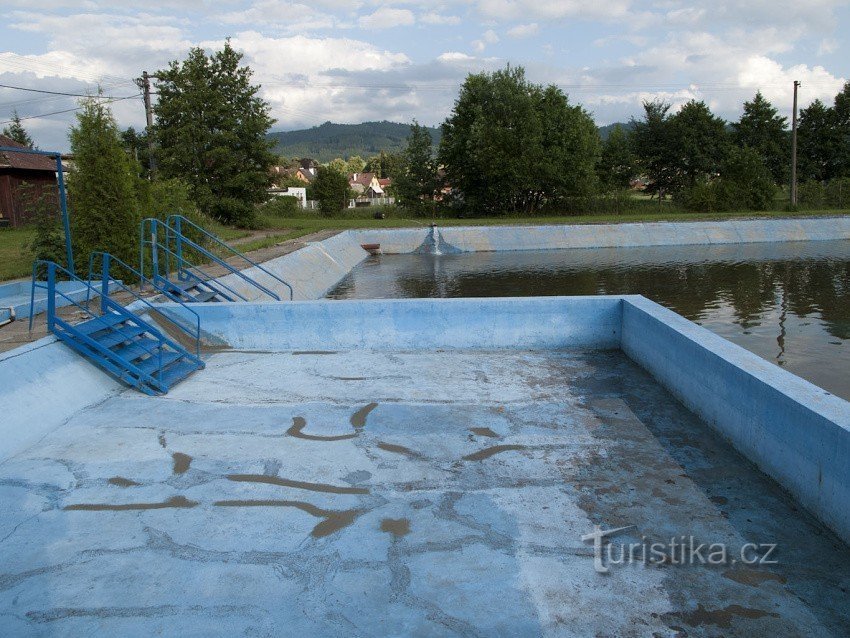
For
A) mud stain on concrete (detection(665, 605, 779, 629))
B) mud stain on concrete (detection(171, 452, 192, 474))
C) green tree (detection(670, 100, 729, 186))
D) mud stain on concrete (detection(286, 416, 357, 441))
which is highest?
green tree (detection(670, 100, 729, 186))

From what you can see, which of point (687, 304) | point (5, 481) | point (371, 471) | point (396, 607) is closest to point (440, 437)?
point (371, 471)

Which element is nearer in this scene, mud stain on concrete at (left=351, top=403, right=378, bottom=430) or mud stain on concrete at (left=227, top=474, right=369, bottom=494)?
mud stain on concrete at (left=227, top=474, right=369, bottom=494)

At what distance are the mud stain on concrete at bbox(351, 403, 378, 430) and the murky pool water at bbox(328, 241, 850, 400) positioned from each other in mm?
5565

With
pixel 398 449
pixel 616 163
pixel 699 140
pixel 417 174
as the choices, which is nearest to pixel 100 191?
pixel 398 449

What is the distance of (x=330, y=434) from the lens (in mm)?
6277

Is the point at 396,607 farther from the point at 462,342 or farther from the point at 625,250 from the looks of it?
the point at 625,250

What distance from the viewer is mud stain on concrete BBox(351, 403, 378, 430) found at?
6504 mm

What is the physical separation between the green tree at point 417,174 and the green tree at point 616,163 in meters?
13.6

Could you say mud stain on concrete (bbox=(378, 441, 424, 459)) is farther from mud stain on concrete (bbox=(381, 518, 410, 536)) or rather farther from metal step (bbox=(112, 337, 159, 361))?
metal step (bbox=(112, 337, 159, 361))

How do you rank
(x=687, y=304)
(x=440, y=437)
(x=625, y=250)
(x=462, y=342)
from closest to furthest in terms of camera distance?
(x=440, y=437), (x=462, y=342), (x=687, y=304), (x=625, y=250)

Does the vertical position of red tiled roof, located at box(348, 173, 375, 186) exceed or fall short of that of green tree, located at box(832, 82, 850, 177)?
it exceeds it

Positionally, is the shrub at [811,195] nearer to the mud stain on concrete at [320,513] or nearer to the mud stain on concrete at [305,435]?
the mud stain on concrete at [305,435]

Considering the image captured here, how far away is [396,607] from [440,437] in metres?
2.56

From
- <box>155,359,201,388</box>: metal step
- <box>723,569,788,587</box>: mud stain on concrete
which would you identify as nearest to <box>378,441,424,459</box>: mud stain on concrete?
<box>723,569,788,587</box>: mud stain on concrete
